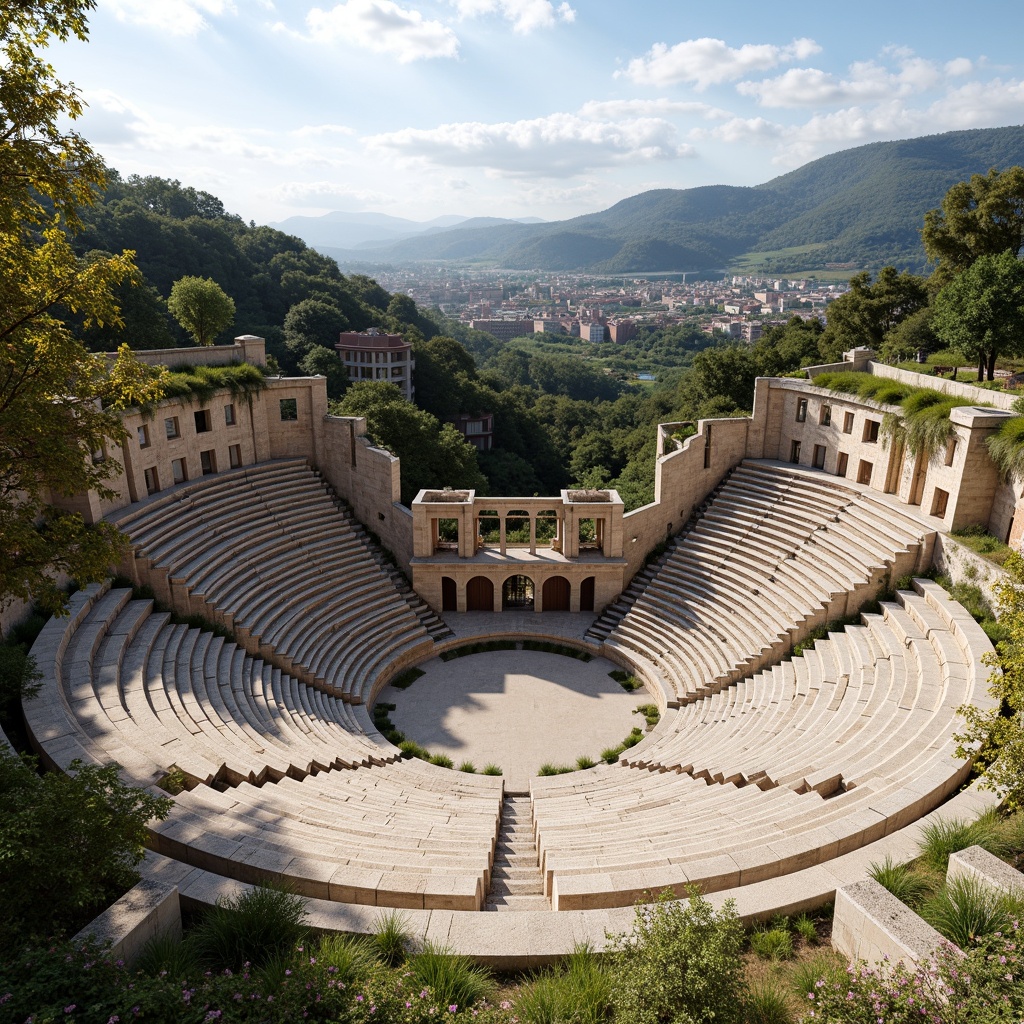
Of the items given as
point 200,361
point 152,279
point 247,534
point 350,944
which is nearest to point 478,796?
point 350,944

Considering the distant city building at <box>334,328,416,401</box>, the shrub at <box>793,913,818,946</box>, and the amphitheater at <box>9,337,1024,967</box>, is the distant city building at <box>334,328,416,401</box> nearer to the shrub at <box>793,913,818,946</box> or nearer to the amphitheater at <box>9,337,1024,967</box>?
the amphitheater at <box>9,337,1024,967</box>

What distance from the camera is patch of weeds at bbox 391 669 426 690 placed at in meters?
23.9

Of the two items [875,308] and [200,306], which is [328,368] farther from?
[875,308]

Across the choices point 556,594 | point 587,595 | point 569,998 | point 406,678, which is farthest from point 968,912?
point 556,594

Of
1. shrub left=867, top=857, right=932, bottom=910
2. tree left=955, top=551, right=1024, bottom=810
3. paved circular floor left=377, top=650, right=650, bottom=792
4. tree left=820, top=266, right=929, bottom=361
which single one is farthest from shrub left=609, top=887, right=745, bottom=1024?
tree left=820, top=266, right=929, bottom=361

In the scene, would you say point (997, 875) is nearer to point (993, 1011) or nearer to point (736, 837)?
point (993, 1011)

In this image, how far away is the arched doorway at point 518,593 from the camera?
28.8m

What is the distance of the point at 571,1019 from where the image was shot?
7520 millimetres

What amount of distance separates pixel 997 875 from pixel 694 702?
13.4 metres

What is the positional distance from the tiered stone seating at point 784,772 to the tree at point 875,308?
85.3 feet

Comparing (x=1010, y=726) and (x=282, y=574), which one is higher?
(x=1010, y=726)

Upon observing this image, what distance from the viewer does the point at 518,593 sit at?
95.7 ft

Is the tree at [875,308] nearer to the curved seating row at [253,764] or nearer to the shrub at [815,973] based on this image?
the curved seating row at [253,764]

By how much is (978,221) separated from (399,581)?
3209 cm
